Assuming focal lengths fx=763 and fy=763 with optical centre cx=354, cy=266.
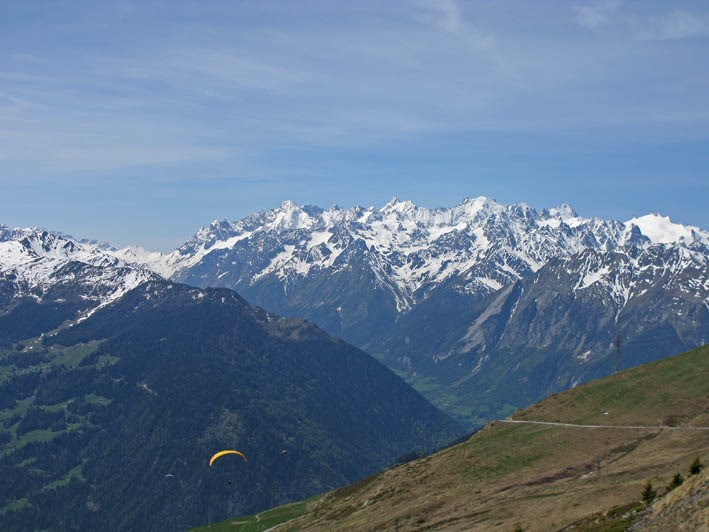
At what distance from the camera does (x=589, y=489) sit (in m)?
135

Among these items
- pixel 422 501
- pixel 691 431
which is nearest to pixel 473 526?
pixel 422 501

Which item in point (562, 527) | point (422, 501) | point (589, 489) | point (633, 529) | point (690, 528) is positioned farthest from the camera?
point (422, 501)

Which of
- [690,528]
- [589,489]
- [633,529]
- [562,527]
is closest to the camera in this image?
[690,528]

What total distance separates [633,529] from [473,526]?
54959mm

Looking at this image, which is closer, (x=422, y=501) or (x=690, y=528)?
(x=690, y=528)

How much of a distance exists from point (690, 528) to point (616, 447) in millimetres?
115238

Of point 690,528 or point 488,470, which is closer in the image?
point 690,528

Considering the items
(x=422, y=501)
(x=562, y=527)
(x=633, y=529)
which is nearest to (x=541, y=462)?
(x=422, y=501)

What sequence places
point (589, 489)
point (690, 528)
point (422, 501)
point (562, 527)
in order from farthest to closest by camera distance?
1. point (422, 501)
2. point (589, 489)
3. point (562, 527)
4. point (690, 528)

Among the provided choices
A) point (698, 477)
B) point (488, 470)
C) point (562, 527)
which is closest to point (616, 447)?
point (488, 470)

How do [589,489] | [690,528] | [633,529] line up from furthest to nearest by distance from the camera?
1. [589,489]
2. [633,529]
3. [690,528]

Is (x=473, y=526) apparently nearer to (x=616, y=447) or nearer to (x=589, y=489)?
(x=589, y=489)

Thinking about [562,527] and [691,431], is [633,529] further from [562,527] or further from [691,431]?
[691,431]

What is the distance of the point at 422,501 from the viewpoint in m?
180
